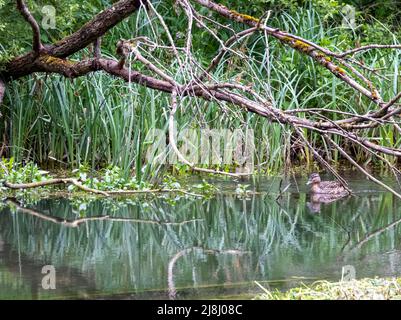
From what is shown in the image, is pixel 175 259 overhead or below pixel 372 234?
below

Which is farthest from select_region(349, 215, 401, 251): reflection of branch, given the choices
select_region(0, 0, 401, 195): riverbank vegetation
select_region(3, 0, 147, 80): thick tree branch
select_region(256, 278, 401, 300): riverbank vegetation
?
select_region(3, 0, 147, 80): thick tree branch

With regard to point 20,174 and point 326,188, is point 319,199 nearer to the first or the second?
point 326,188

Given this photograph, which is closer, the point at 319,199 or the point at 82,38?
the point at 82,38

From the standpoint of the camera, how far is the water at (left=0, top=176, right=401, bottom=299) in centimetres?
425

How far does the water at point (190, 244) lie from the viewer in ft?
13.9

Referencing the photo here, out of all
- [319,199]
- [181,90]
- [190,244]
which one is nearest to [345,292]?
[190,244]

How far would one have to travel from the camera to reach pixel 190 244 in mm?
5316

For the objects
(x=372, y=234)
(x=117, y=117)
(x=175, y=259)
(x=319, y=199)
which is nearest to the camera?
(x=175, y=259)

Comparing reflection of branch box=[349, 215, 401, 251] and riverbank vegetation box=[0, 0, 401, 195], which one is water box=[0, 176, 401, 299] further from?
riverbank vegetation box=[0, 0, 401, 195]

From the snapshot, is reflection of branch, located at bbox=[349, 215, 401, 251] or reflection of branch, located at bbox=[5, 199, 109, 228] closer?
reflection of branch, located at bbox=[349, 215, 401, 251]

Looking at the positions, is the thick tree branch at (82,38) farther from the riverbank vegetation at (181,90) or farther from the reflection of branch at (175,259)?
the reflection of branch at (175,259)

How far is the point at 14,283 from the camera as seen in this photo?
4.24 meters
